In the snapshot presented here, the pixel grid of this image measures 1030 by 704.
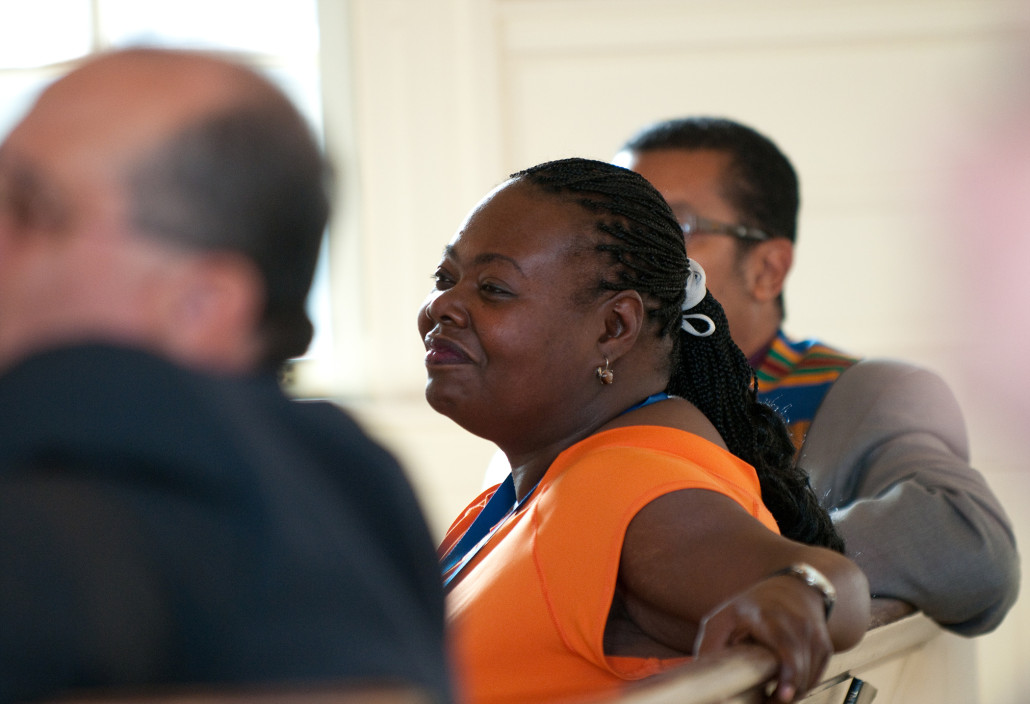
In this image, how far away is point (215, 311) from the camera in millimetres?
525

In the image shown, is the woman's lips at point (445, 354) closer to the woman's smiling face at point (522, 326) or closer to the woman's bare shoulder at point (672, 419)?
the woman's smiling face at point (522, 326)

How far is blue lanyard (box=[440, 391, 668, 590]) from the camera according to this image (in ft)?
4.29

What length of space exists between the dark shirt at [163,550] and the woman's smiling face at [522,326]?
0.82 metres

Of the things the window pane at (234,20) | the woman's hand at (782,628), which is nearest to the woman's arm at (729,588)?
the woman's hand at (782,628)

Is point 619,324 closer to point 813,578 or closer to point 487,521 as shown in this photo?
point 487,521

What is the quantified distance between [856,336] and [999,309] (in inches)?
15.6

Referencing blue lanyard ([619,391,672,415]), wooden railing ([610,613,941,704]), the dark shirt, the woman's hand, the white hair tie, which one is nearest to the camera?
the dark shirt

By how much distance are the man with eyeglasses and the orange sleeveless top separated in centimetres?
40

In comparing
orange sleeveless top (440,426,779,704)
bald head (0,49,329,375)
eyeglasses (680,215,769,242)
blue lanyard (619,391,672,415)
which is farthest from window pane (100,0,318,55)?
bald head (0,49,329,375)

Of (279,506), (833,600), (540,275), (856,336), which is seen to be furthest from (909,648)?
(856,336)

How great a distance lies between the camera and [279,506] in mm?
470

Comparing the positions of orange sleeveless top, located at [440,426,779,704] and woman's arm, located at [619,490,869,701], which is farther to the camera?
orange sleeveless top, located at [440,426,779,704]

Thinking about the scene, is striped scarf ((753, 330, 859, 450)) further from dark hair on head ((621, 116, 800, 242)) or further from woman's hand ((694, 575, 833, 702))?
woman's hand ((694, 575, 833, 702))

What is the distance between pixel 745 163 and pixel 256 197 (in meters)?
1.64
